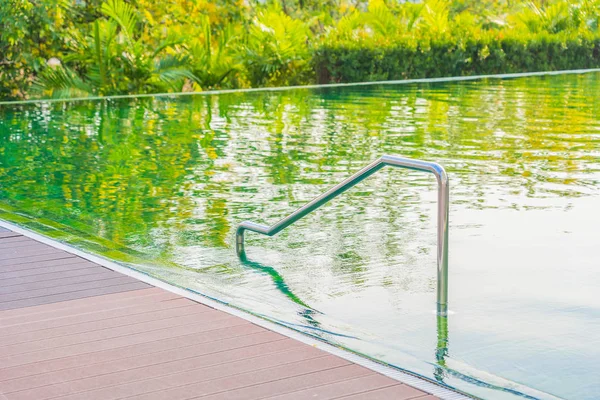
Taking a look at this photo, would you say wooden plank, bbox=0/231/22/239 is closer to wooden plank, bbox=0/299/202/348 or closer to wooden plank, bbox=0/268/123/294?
wooden plank, bbox=0/268/123/294

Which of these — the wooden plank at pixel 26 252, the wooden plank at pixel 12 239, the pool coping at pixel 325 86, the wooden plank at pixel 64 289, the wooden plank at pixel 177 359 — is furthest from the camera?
the pool coping at pixel 325 86

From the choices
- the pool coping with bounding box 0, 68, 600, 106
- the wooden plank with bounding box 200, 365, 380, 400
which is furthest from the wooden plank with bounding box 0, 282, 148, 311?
the pool coping with bounding box 0, 68, 600, 106

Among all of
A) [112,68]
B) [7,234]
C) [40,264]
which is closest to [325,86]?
[112,68]

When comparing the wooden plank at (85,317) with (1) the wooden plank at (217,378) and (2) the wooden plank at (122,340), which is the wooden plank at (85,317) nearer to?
(2) the wooden plank at (122,340)

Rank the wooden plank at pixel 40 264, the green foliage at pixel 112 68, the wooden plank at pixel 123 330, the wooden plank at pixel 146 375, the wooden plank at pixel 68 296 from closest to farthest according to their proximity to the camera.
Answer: the wooden plank at pixel 146 375
the wooden plank at pixel 123 330
the wooden plank at pixel 68 296
the wooden plank at pixel 40 264
the green foliage at pixel 112 68

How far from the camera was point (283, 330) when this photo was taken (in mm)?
4445

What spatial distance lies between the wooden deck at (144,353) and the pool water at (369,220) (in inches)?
14.4

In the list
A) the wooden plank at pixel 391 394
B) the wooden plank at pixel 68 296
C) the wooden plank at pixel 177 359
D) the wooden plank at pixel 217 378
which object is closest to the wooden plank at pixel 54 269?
the wooden plank at pixel 68 296

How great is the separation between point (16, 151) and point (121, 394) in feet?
29.2

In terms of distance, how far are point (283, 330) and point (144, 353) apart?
0.66m

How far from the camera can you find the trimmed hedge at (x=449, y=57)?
907 inches

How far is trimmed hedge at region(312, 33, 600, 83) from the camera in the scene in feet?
75.6

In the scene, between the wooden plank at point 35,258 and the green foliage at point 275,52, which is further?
the green foliage at point 275,52

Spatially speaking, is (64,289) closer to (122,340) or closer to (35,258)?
(35,258)
